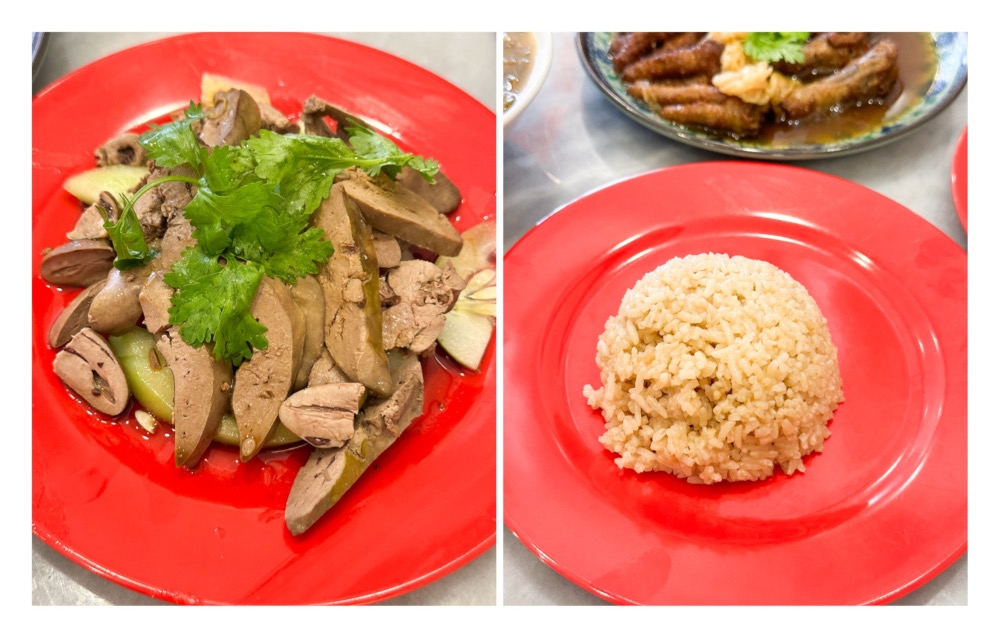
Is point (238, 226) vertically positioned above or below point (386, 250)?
above

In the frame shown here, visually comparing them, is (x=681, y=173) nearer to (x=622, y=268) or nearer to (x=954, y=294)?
(x=622, y=268)

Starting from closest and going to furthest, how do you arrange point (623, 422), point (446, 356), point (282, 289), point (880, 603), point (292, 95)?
point (880, 603) < point (282, 289) < point (623, 422) < point (446, 356) < point (292, 95)

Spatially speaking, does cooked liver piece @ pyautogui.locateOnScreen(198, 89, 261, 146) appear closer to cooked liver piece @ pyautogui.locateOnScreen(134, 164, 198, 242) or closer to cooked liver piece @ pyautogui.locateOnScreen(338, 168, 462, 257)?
cooked liver piece @ pyautogui.locateOnScreen(134, 164, 198, 242)

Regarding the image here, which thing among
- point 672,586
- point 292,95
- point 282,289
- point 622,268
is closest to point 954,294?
point 622,268

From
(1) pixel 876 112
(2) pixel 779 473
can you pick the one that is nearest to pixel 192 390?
(2) pixel 779 473

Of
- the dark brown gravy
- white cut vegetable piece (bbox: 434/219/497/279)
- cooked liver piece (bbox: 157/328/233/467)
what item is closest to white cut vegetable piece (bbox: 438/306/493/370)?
white cut vegetable piece (bbox: 434/219/497/279)

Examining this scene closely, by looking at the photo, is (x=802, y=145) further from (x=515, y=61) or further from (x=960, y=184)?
(x=515, y=61)
